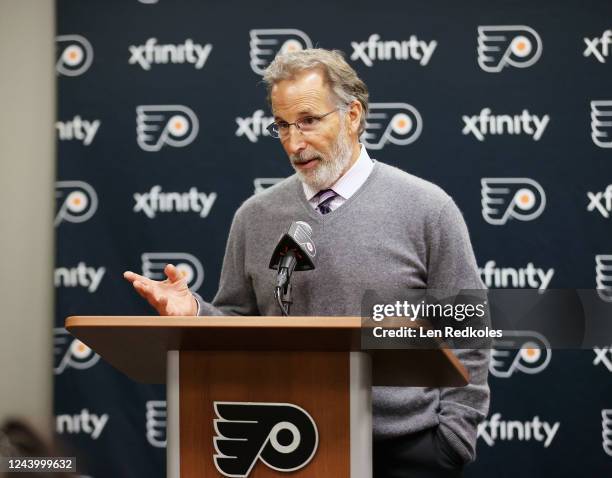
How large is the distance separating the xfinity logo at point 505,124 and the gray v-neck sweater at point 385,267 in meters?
1.44

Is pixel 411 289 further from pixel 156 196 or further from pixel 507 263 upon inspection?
pixel 156 196

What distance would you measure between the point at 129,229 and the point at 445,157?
147 centimetres

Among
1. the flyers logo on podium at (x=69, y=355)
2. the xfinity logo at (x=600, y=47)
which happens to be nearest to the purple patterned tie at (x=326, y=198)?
the flyers logo on podium at (x=69, y=355)

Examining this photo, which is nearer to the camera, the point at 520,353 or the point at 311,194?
the point at 311,194

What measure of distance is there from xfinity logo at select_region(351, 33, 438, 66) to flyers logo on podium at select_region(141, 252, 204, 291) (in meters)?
1.19

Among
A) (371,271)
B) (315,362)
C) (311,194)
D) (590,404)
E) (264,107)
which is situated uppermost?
(264,107)

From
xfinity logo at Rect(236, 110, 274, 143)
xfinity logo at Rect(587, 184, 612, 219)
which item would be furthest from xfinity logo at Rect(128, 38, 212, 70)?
xfinity logo at Rect(587, 184, 612, 219)

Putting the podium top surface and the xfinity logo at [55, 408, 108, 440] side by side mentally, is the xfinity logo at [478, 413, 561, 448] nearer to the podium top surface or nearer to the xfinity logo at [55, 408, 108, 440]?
the xfinity logo at [55, 408, 108, 440]

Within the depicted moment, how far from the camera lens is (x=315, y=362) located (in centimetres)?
188

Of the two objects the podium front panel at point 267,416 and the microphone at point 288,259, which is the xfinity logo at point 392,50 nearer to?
the microphone at point 288,259

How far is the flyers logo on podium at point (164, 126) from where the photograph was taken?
13.9 ft

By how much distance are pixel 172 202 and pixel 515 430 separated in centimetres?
184

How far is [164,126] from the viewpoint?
4.24 m

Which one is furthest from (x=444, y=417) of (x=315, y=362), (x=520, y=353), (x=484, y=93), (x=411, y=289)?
(x=484, y=93)
